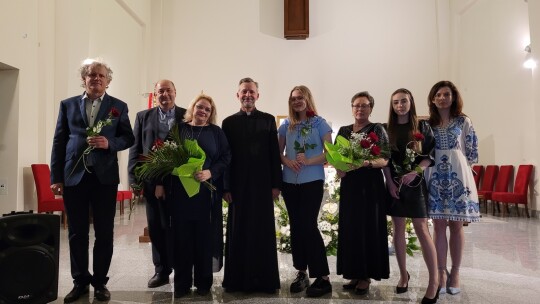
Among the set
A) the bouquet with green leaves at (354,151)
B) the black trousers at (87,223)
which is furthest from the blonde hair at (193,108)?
the bouquet with green leaves at (354,151)

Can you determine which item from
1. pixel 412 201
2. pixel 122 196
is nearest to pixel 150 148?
pixel 412 201

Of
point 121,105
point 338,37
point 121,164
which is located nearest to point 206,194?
point 121,105

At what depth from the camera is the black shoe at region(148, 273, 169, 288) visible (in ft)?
10.7

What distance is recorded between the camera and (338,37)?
10.7 meters

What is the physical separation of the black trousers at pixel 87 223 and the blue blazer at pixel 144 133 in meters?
0.39

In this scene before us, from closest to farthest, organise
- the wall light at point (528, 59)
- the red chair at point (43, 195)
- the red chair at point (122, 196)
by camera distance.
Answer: the red chair at point (43, 195), the red chair at point (122, 196), the wall light at point (528, 59)

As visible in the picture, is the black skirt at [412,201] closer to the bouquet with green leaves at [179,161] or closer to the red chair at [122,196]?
the bouquet with green leaves at [179,161]

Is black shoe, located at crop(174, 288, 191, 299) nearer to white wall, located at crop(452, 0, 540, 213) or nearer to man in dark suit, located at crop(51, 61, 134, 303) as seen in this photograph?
man in dark suit, located at crop(51, 61, 134, 303)

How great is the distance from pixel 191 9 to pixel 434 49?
6.10m

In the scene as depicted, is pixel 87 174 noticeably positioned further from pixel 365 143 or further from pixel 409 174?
pixel 409 174

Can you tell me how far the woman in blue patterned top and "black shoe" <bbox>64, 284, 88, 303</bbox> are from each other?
55.3 inches

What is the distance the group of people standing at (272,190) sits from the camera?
2.83 metres

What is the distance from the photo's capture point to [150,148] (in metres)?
3.27

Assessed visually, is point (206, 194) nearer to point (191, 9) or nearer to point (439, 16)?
point (191, 9)
